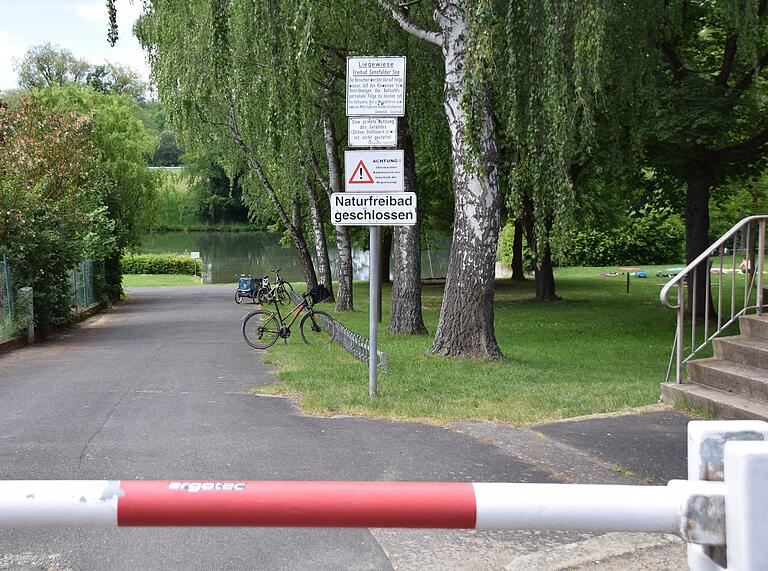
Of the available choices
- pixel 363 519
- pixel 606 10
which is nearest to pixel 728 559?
pixel 363 519

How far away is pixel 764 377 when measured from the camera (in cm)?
823

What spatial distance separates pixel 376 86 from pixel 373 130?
0.48 meters

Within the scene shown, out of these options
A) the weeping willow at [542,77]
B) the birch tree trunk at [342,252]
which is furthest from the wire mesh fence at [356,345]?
the birch tree trunk at [342,252]

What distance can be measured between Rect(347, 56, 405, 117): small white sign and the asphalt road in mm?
3301

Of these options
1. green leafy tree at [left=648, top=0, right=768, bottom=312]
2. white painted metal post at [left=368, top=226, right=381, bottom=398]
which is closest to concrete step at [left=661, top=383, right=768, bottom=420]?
white painted metal post at [left=368, top=226, right=381, bottom=398]

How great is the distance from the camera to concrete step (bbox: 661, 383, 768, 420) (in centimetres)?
776

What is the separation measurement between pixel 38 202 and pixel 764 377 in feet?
53.2

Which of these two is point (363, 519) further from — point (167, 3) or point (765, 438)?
point (167, 3)

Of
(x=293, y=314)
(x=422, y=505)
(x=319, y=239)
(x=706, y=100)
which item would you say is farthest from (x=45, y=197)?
(x=422, y=505)

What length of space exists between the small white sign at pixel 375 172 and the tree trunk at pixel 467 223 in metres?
2.93

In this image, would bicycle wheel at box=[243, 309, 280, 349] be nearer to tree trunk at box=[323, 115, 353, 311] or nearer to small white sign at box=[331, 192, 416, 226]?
small white sign at box=[331, 192, 416, 226]

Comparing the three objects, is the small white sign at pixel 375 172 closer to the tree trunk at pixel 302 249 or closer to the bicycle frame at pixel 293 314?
the bicycle frame at pixel 293 314

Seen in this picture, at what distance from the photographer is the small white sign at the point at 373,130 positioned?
1001cm

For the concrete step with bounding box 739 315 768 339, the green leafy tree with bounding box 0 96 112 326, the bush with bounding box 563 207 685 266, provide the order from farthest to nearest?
1. the bush with bounding box 563 207 685 266
2. the green leafy tree with bounding box 0 96 112 326
3. the concrete step with bounding box 739 315 768 339
